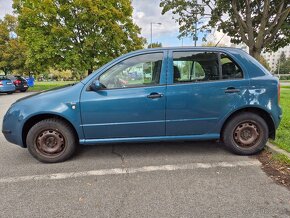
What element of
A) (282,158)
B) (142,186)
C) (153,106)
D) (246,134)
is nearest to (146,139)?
(153,106)

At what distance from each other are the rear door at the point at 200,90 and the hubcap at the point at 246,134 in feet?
1.23

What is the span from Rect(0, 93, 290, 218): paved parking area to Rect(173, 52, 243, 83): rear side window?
1.34 meters

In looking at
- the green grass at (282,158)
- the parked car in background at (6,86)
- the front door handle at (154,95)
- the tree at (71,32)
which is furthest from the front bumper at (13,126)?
the tree at (71,32)

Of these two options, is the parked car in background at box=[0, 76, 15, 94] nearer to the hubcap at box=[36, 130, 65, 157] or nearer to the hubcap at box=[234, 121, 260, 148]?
the hubcap at box=[36, 130, 65, 157]

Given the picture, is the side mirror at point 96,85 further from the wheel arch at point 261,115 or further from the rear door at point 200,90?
the wheel arch at point 261,115

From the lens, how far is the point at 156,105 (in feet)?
12.2

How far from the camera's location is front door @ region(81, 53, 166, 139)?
12.1 ft

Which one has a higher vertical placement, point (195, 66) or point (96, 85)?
point (195, 66)

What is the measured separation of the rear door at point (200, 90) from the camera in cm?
377

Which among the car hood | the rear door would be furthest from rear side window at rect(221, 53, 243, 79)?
the car hood

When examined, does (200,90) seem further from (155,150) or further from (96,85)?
(96,85)

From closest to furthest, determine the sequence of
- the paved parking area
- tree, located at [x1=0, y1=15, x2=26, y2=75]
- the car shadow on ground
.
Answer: the paved parking area, the car shadow on ground, tree, located at [x1=0, y1=15, x2=26, y2=75]

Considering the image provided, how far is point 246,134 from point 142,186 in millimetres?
2056

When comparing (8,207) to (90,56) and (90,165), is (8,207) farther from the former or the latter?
(90,56)
